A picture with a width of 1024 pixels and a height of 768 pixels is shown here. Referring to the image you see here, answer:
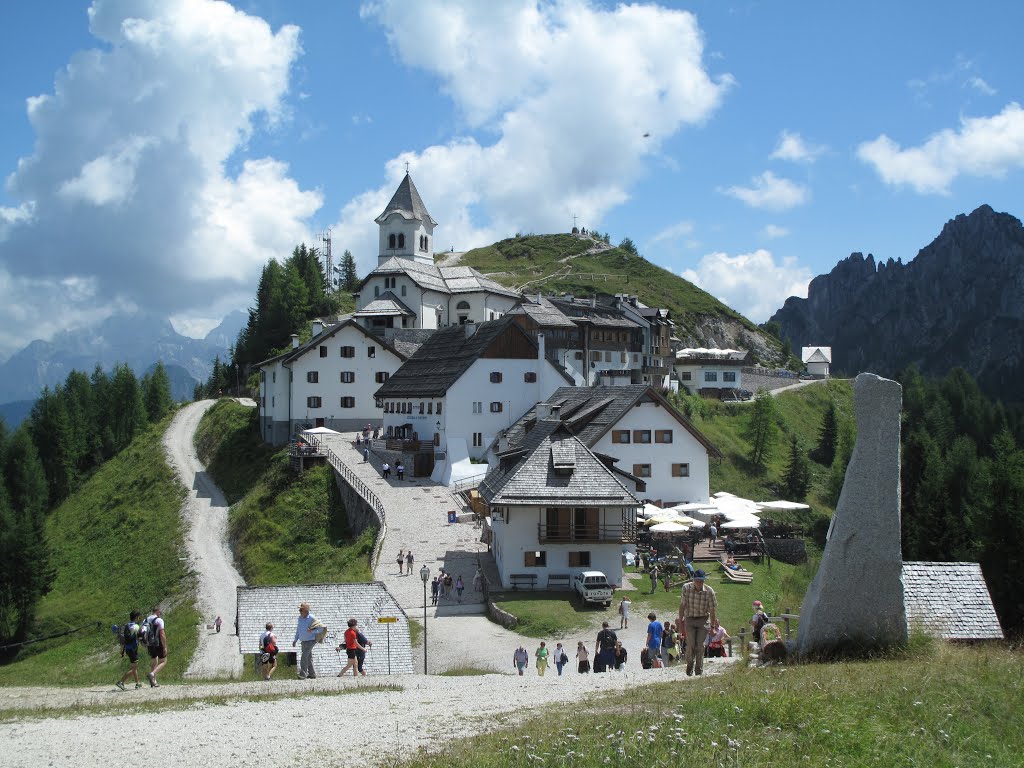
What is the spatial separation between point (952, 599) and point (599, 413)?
97.4 feet

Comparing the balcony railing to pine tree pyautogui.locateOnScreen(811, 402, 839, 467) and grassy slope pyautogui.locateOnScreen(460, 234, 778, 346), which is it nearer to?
pine tree pyautogui.locateOnScreen(811, 402, 839, 467)

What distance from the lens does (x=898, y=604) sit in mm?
16156

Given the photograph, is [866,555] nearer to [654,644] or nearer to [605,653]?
[654,644]

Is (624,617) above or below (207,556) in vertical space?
below

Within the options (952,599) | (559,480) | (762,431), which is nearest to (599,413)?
(559,480)

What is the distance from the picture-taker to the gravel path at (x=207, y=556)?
34.9 meters

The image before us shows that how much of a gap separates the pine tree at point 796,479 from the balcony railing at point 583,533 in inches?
1539

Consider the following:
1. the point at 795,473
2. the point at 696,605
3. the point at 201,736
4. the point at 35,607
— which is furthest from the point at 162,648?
the point at 795,473

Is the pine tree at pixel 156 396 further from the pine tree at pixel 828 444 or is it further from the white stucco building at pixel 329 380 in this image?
the pine tree at pixel 828 444

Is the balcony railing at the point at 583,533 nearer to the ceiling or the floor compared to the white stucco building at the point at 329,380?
nearer to the floor

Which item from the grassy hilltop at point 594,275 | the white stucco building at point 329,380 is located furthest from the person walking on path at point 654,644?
the grassy hilltop at point 594,275

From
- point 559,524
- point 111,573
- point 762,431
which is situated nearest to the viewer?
point 559,524

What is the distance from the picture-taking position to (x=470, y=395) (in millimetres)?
57969

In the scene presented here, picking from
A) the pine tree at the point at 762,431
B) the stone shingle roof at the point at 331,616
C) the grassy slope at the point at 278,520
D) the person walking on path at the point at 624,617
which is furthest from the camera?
the pine tree at the point at 762,431
